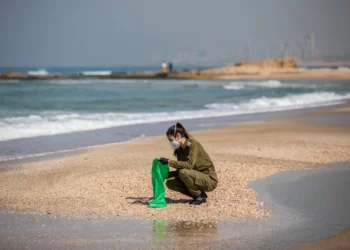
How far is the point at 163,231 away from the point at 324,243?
1855mm

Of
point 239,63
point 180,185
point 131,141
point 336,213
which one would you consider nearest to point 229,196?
point 180,185

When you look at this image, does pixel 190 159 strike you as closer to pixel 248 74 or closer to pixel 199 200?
pixel 199 200

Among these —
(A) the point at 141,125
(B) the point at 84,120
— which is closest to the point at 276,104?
(A) the point at 141,125

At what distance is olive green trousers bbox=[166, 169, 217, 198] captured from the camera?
8078 millimetres

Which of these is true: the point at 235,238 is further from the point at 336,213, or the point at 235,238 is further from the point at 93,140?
the point at 93,140

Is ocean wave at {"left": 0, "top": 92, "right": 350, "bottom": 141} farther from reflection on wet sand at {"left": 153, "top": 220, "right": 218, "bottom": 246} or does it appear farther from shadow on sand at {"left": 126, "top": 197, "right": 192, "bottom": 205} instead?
reflection on wet sand at {"left": 153, "top": 220, "right": 218, "bottom": 246}

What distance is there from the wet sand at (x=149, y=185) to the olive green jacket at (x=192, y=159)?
1.68 feet

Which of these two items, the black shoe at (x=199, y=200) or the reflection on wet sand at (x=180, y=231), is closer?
the reflection on wet sand at (x=180, y=231)

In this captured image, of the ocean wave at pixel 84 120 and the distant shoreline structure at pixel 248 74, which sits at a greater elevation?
the ocean wave at pixel 84 120

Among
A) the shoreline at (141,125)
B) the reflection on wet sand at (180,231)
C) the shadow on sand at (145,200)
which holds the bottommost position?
the shoreline at (141,125)

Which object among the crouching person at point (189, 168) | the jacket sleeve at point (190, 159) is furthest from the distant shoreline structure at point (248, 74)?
the jacket sleeve at point (190, 159)

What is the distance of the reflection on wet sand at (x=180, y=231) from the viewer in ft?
21.5

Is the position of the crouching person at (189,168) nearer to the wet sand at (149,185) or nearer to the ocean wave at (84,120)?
the wet sand at (149,185)

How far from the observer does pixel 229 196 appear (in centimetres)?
861
